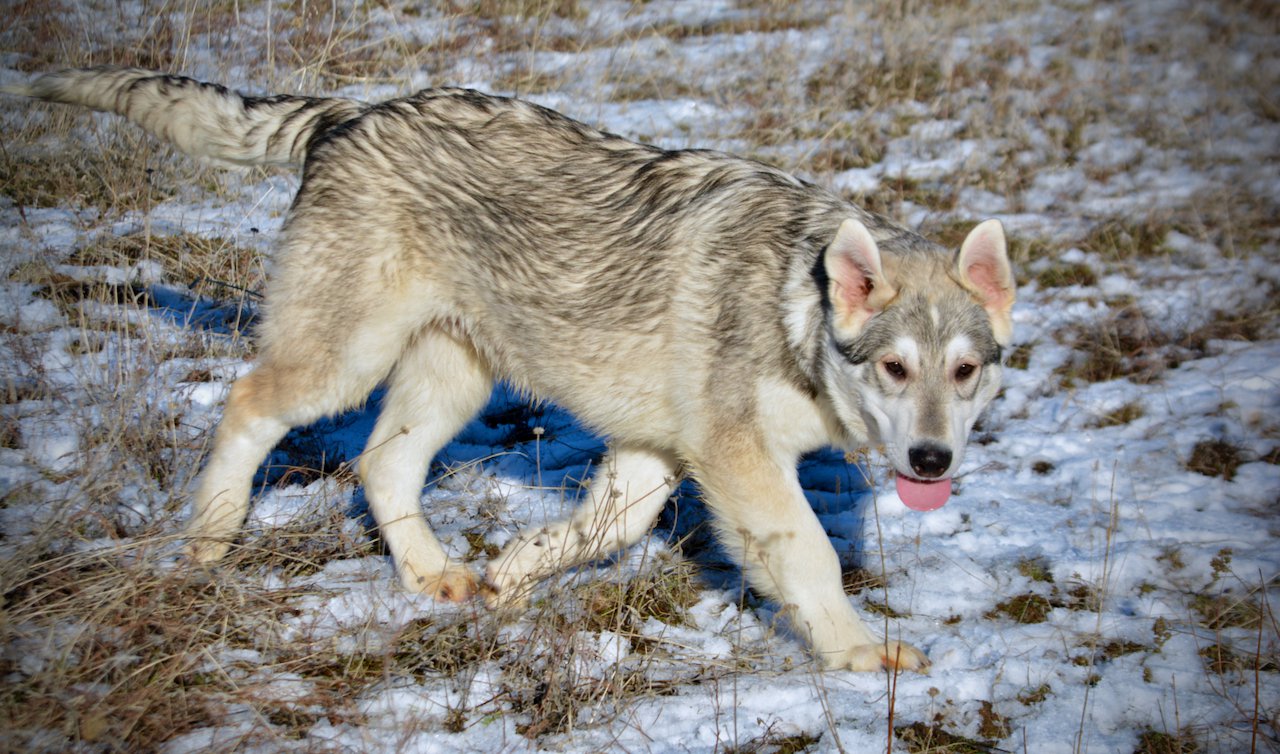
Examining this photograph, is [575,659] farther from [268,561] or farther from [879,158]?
[879,158]

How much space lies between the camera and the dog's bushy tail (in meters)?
4.48

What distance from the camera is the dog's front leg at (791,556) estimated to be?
3.82 metres

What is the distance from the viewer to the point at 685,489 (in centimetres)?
545

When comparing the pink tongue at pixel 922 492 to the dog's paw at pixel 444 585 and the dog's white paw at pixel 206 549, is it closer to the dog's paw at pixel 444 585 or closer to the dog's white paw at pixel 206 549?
the dog's paw at pixel 444 585

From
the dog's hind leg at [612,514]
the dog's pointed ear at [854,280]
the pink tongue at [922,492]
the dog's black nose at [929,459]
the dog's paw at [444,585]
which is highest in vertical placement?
the dog's pointed ear at [854,280]

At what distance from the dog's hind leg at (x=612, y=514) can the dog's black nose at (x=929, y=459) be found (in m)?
1.20

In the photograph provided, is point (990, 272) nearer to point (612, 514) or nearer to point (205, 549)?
point (612, 514)

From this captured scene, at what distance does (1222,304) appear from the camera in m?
→ 7.32

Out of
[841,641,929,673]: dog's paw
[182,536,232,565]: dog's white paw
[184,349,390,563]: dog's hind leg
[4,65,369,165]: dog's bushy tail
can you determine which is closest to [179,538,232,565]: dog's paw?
[182,536,232,565]: dog's white paw

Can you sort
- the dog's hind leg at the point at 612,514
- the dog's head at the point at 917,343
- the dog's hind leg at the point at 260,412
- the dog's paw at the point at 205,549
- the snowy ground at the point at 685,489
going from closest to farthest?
the snowy ground at the point at 685,489 < the dog's head at the point at 917,343 < the dog's paw at the point at 205,549 < the dog's hind leg at the point at 260,412 < the dog's hind leg at the point at 612,514

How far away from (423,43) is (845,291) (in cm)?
715

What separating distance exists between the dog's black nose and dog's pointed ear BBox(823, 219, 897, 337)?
1.53 ft

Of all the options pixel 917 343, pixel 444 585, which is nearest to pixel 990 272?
pixel 917 343

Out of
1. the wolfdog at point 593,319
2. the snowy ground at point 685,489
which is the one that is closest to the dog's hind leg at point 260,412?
the wolfdog at point 593,319
